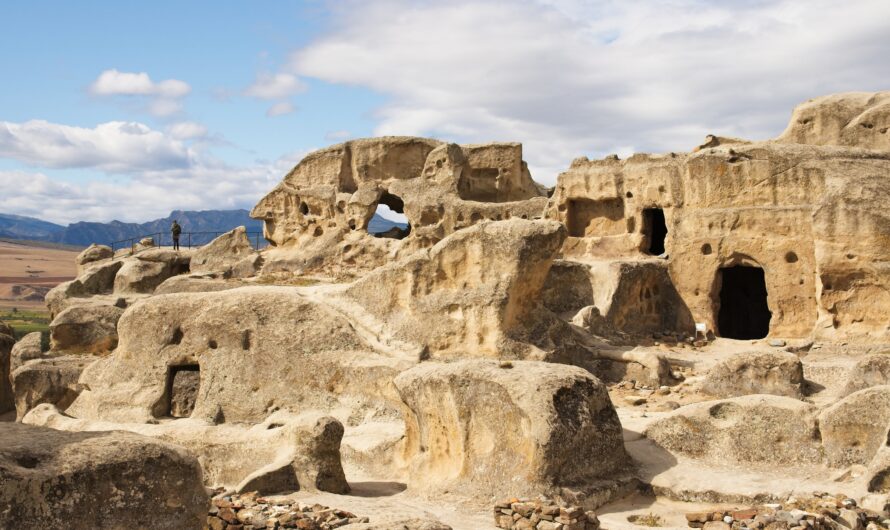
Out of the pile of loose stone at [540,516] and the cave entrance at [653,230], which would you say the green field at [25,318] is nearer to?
the cave entrance at [653,230]

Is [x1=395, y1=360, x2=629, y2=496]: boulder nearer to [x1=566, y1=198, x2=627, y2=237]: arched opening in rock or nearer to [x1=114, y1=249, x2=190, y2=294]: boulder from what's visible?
[x1=566, y1=198, x2=627, y2=237]: arched opening in rock

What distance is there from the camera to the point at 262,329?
543 inches

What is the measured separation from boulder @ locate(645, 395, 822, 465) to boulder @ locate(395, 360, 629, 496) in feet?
3.06

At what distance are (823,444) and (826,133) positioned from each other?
14497 mm

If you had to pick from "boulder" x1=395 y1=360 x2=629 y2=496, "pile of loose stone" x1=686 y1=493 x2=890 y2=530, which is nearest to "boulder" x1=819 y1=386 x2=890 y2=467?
"pile of loose stone" x1=686 y1=493 x2=890 y2=530

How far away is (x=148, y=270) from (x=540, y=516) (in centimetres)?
2412

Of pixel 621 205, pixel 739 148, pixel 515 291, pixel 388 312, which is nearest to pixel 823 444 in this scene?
pixel 515 291

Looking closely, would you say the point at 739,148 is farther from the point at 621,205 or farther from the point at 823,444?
the point at 823,444

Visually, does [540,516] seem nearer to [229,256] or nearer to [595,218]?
[595,218]

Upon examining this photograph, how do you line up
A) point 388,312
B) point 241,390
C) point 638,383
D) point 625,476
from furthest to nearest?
point 638,383, point 388,312, point 241,390, point 625,476

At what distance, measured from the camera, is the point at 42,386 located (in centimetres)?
1673

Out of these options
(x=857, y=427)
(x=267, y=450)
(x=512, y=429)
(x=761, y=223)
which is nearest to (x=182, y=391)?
(x=267, y=450)

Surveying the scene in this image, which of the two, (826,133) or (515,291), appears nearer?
(515,291)

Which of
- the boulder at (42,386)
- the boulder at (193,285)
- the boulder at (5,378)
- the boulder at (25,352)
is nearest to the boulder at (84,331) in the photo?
the boulder at (25,352)
